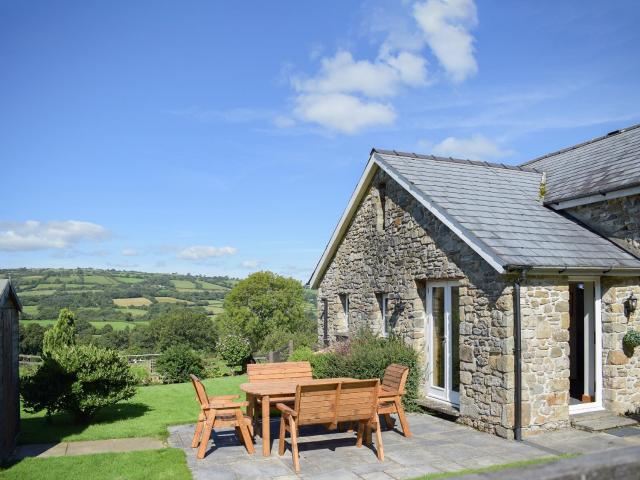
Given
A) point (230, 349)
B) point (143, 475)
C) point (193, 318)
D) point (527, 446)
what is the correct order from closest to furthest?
point (143, 475) < point (527, 446) < point (230, 349) < point (193, 318)

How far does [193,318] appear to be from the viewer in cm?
4888

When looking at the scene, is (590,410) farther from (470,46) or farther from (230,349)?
(230,349)

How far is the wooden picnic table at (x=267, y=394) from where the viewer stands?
7582mm

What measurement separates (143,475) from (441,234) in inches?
266

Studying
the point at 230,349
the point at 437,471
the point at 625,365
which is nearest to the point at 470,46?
the point at 625,365

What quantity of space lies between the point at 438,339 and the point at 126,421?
632 centimetres

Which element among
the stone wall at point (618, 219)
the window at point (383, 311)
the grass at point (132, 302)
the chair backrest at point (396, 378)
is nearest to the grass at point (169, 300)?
the grass at point (132, 302)

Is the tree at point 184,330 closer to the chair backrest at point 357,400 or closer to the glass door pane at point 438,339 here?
the glass door pane at point 438,339

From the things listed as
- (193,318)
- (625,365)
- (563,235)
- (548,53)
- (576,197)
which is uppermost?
(548,53)

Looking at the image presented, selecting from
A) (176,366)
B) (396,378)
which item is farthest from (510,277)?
(176,366)

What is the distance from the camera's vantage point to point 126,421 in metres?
10.1

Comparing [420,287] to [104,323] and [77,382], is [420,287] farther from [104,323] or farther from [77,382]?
[104,323]

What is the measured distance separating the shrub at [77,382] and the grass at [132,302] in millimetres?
48226

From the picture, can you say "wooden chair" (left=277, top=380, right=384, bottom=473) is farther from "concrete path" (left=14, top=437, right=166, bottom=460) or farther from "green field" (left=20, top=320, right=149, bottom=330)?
"green field" (left=20, top=320, right=149, bottom=330)
